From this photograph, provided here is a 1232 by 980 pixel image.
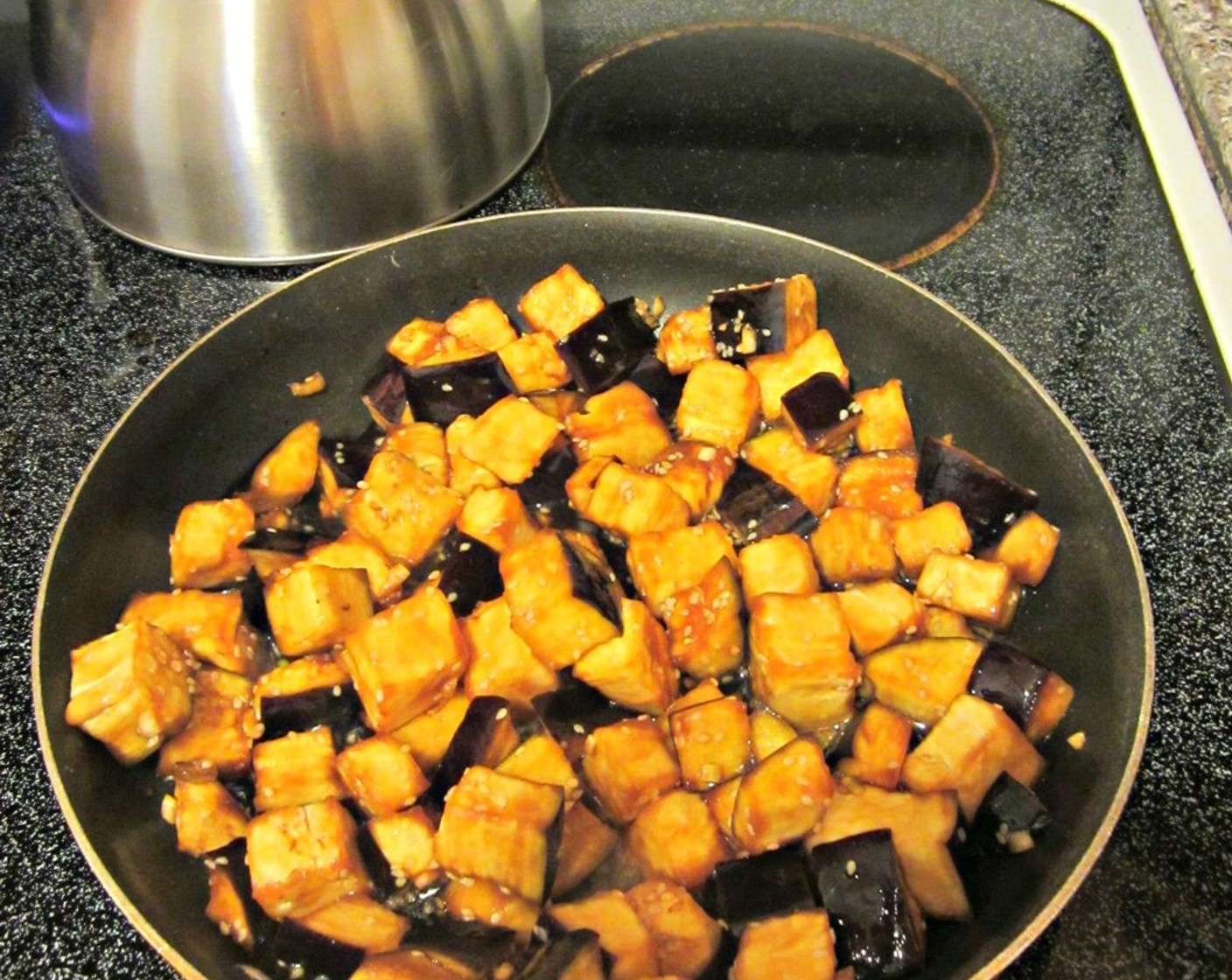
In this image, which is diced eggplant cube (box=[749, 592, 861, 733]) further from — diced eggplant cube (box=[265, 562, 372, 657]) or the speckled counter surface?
diced eggplant cube (box=[265, 562, 372, 657])

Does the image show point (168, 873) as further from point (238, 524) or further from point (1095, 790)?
point (1095, 790)

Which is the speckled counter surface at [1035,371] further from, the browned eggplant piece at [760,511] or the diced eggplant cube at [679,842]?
the browned eggplant piece at [760,511]

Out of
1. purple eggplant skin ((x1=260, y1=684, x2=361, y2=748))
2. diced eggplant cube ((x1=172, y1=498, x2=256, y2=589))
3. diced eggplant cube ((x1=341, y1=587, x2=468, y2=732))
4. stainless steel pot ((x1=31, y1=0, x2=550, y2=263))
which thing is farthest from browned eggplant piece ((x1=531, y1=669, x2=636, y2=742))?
stainless steel pot ((x1=31, y1=0, x2=550, y2=263))

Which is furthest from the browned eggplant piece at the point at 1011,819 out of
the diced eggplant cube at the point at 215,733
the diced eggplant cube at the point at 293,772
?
the diced eggplant cube at the point at 215,733

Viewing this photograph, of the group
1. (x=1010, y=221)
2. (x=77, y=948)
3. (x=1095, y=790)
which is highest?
(x=1010, y=221)

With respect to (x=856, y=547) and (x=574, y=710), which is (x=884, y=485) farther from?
(x=574, y=710)

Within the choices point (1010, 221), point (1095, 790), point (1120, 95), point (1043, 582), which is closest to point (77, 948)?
point (1095, 790)
